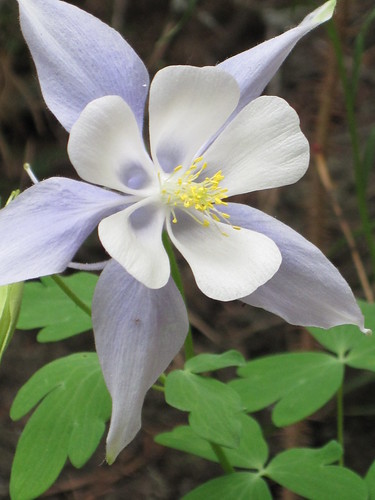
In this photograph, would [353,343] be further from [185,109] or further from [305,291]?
[185,109]

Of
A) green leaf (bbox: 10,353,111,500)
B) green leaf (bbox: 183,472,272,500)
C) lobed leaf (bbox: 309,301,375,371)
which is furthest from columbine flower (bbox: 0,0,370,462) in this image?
lobed leaf (bbox: 309,301,375,371)

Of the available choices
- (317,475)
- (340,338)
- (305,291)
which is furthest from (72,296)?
(340,338)

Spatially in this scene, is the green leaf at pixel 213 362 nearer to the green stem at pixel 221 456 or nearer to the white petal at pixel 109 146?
the green stem at pixel 221 456

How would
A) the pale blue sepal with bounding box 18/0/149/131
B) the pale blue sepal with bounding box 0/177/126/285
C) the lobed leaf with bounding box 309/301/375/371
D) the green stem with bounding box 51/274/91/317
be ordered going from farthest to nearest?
the lobed leaf with bounding box 309/301/375/371 < the green stem with bounding box 51/274/91/317 < the pale blue sepal with bounding box 18/0/149/131 < the pale blue sepal with bounding box 0/177/126/285

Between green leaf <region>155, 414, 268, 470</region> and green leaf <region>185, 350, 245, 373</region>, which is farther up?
green leaf <region>185, 350, 245, 373</region>

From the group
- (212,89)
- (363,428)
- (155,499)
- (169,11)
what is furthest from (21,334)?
(212,89)

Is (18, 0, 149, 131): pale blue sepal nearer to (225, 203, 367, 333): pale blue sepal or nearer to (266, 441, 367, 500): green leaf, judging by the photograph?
(225, 203, 367, 333): pale blue sepal

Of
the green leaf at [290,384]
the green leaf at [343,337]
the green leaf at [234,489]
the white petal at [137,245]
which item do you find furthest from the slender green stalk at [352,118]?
the white petal at [137,245]
